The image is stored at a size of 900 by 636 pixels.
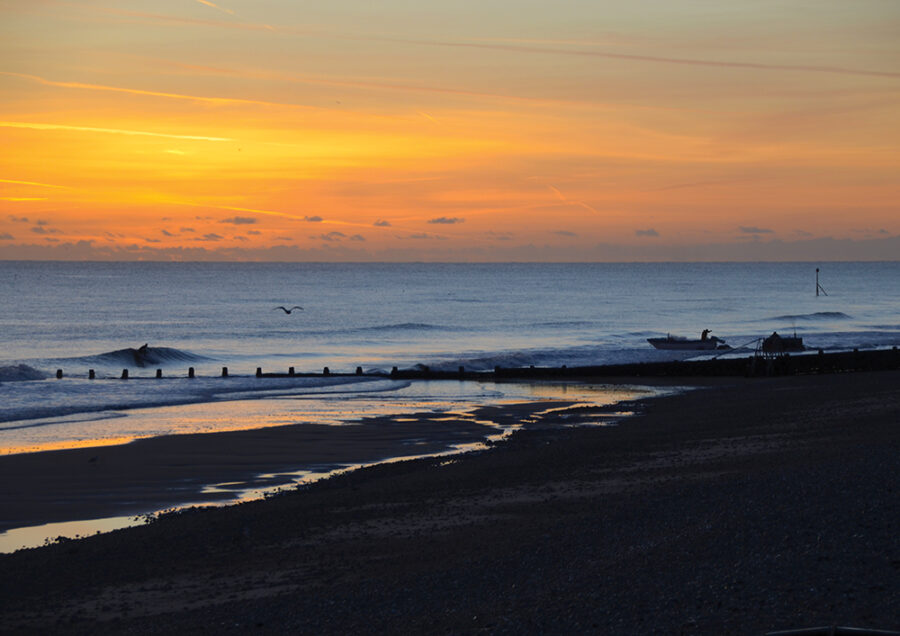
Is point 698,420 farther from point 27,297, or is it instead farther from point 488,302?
point 27,297

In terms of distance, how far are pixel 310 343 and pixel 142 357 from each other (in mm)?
16744

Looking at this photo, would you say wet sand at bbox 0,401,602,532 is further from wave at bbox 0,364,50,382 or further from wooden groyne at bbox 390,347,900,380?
wave at bbox 0,364,50,382

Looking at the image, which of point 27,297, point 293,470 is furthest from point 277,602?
point 27,297

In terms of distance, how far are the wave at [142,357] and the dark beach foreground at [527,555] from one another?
140 feet

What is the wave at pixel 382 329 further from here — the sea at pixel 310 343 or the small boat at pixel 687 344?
the small boat at pixel 687 344

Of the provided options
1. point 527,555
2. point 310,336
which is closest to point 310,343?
Answer: point 310,336

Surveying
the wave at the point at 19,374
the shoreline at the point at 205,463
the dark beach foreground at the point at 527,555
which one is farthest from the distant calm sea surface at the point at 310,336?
the dark beach foreground at the point at 527,555

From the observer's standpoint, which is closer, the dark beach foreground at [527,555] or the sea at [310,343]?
the dark beach foreground at [527,555]

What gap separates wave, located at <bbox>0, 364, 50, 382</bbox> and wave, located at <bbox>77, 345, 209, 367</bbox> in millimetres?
8653

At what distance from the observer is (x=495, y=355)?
57719mm

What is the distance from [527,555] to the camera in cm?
1068

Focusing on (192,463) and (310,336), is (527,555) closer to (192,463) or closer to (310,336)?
(192,463)

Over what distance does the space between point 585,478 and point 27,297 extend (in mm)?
136723

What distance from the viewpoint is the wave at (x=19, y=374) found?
4477cm
